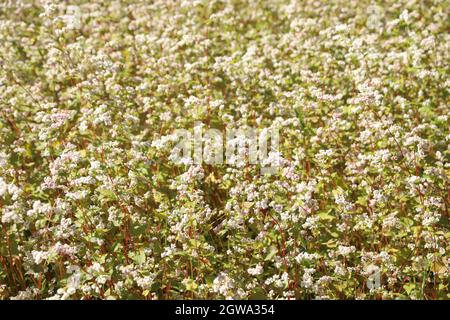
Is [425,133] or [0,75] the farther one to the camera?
[0,75]

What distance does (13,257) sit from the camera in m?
4.80

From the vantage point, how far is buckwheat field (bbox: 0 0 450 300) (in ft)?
14.4

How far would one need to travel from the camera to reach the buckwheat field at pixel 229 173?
440cm

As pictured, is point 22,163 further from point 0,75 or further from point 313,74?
point 313,74

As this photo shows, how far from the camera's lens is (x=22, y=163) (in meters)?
5.99

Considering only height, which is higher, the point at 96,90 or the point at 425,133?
the point at 96,90

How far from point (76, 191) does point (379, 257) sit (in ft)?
8.23

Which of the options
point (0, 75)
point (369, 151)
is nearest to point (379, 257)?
point (369, 151)

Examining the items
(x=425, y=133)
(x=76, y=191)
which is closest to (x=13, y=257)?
(x=76, y=191)

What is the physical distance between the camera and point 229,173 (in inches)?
218
